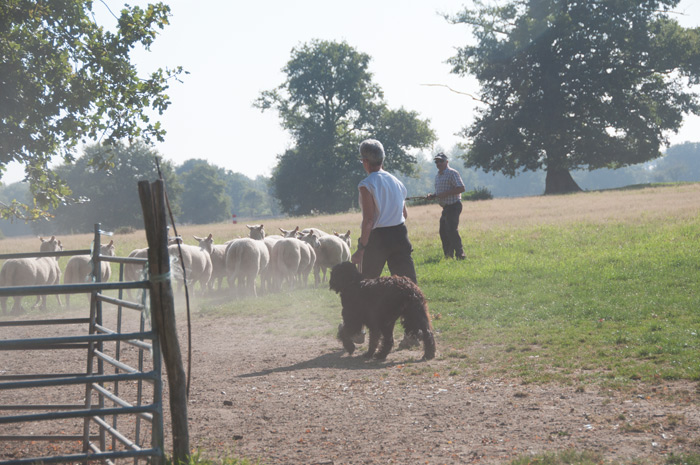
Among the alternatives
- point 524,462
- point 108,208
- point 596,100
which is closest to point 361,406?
point 524,462

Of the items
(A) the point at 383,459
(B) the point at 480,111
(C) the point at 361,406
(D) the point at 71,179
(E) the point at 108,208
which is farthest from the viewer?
(D) the point at 71,179

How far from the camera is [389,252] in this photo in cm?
838

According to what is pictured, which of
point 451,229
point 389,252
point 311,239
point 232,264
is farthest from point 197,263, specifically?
point 389,252

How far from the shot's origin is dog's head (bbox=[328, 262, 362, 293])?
26.9 feet

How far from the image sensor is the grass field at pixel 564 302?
7195 mm

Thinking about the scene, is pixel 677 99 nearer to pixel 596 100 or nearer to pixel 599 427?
Answer: pixel 596 100

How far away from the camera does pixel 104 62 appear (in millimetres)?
15961

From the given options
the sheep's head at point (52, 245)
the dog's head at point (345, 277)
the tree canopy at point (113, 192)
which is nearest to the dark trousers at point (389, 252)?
the dog's head at point (345, 277)

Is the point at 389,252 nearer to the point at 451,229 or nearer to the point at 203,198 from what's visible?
the point at 451,229

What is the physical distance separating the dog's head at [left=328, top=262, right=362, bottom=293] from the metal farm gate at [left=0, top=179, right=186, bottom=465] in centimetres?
243

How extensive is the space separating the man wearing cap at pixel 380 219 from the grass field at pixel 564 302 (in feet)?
4.31

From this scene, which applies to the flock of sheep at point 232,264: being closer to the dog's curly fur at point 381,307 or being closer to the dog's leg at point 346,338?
the dog's leg at point 346,338

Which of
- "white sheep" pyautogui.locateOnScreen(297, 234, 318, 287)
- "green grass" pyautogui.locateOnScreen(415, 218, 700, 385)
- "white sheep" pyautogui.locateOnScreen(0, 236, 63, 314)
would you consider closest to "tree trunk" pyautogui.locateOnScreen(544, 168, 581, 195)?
"green grass" pyautogui.locateOnScreen(415, 218, 700, 385)

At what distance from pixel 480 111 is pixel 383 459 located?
52087 millimetres
